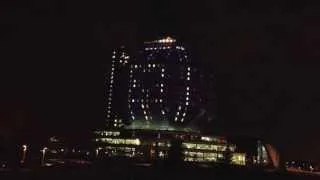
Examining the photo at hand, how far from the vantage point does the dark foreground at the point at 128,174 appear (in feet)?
125

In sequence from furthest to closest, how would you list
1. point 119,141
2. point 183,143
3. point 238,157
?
1. point 119,141
2. point 238,157
3. point 183,143

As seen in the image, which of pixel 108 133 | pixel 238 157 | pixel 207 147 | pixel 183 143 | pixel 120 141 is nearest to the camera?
pixel 183 143

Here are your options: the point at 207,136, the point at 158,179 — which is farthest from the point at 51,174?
the point at 207,136

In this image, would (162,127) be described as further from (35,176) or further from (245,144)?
(35,176)

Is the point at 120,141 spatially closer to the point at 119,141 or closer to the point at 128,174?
the point at 119,141

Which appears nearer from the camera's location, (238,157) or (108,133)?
(238,157)

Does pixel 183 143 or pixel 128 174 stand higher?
pixel 183 143

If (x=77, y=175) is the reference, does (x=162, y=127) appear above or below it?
above

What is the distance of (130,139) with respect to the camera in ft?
562

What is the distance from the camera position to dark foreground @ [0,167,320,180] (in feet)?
125

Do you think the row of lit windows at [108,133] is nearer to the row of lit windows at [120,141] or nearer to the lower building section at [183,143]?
the lower building section at [183,143]

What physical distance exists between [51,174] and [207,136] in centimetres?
13884

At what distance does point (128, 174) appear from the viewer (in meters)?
44.6

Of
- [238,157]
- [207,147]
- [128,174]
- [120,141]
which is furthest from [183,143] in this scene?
[128,174]
